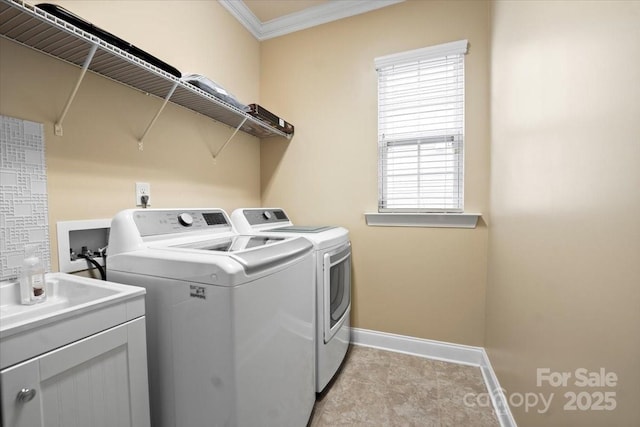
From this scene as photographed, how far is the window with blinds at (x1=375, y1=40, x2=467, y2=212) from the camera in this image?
1.90 meters

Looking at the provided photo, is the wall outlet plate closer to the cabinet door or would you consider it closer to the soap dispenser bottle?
the soap dispenser bottle

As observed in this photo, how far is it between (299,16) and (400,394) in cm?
296

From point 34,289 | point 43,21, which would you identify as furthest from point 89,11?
point 34,289

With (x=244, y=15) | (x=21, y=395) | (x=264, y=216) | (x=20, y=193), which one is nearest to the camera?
(x=21, y=395)

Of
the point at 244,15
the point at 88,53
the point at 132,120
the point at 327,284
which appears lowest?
the point at 327,284

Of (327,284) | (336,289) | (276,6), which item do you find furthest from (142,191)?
(276,6)

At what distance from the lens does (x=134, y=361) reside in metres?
0.84

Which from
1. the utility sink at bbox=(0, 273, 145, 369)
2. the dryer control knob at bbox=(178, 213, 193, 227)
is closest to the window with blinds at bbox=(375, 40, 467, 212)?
the dryer control knob at bbox=(178, 213, 193, 227)

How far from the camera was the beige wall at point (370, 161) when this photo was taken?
1.86 metres

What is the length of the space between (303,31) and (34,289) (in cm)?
250

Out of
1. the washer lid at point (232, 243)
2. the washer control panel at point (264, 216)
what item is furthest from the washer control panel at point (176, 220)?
the washer control panel at point (264, 216)

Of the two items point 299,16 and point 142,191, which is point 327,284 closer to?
point 142,191

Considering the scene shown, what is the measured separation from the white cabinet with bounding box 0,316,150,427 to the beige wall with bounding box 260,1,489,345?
5.26 ft

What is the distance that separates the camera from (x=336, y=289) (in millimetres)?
1732
